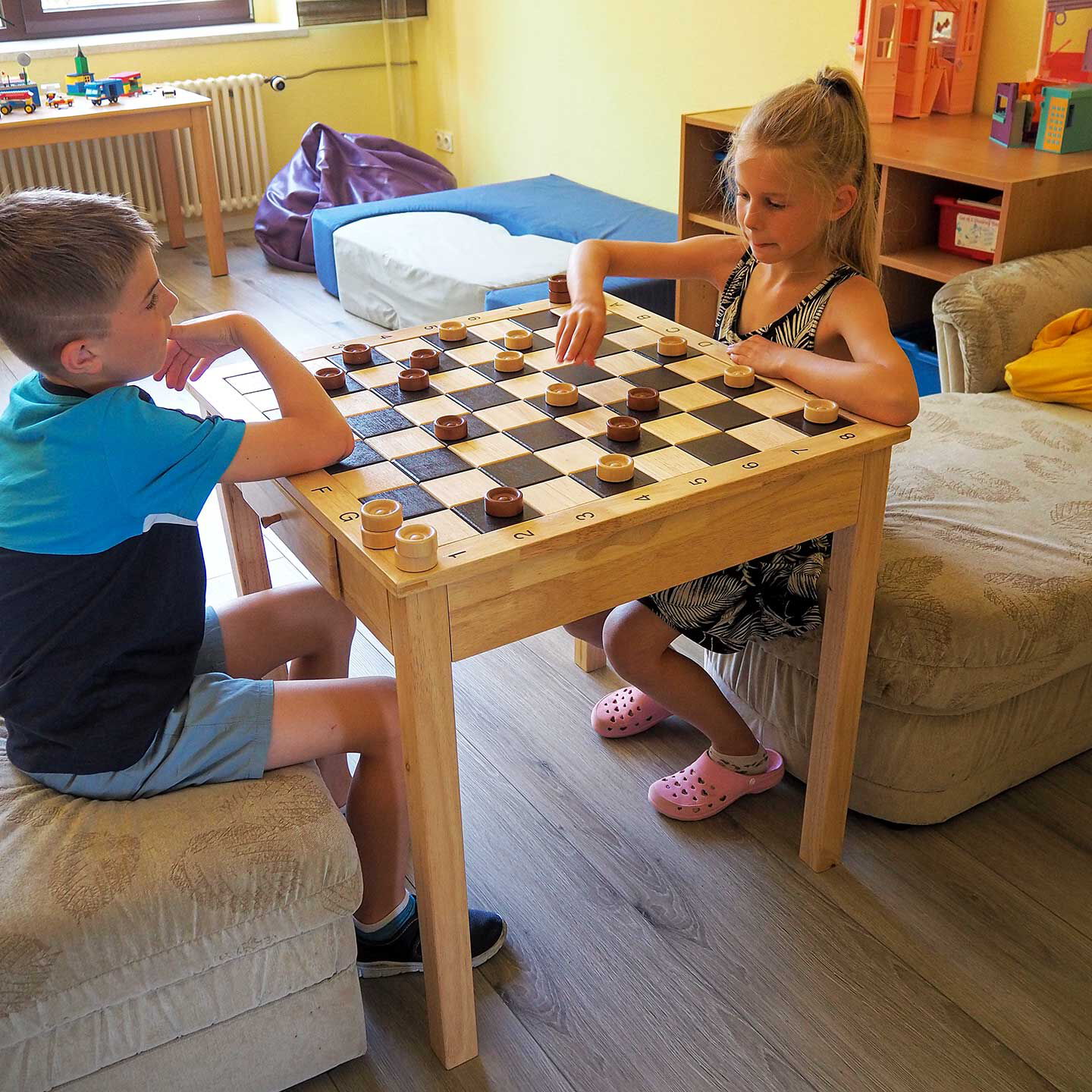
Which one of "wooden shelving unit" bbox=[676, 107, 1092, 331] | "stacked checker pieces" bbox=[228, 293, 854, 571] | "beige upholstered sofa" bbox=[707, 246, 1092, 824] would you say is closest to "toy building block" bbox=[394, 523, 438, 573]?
"stacked checker pieces" bbox=[228, 293, 854, 571]

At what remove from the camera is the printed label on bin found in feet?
8.17

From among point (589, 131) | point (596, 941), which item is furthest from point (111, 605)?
point (589, 131)

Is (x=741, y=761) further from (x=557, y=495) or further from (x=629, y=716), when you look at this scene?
(x=557, y=495)

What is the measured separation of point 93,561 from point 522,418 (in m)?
0.55

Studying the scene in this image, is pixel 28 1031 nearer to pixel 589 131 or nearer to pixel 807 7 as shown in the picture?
pixel 807 7

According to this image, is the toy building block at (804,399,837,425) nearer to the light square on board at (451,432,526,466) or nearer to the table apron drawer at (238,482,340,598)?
the light square on board at (451,432,526,466)

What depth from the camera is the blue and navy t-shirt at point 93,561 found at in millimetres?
1228

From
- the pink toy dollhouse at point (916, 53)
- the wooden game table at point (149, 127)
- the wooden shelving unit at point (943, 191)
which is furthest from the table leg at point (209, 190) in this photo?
the pink toy dollhouse at point (916, 53)

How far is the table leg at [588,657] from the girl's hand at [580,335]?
0.73m

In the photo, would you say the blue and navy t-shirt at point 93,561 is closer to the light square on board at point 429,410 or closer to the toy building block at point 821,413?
the light square on board at point 429,410

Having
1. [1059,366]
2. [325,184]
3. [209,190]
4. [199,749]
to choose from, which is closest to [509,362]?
[199,749]

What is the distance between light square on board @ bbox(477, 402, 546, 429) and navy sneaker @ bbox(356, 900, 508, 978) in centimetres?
69

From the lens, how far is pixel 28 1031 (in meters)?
1.18

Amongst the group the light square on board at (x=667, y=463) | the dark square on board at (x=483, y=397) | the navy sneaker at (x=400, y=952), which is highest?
the dark square on board at (x=483, y=397)
